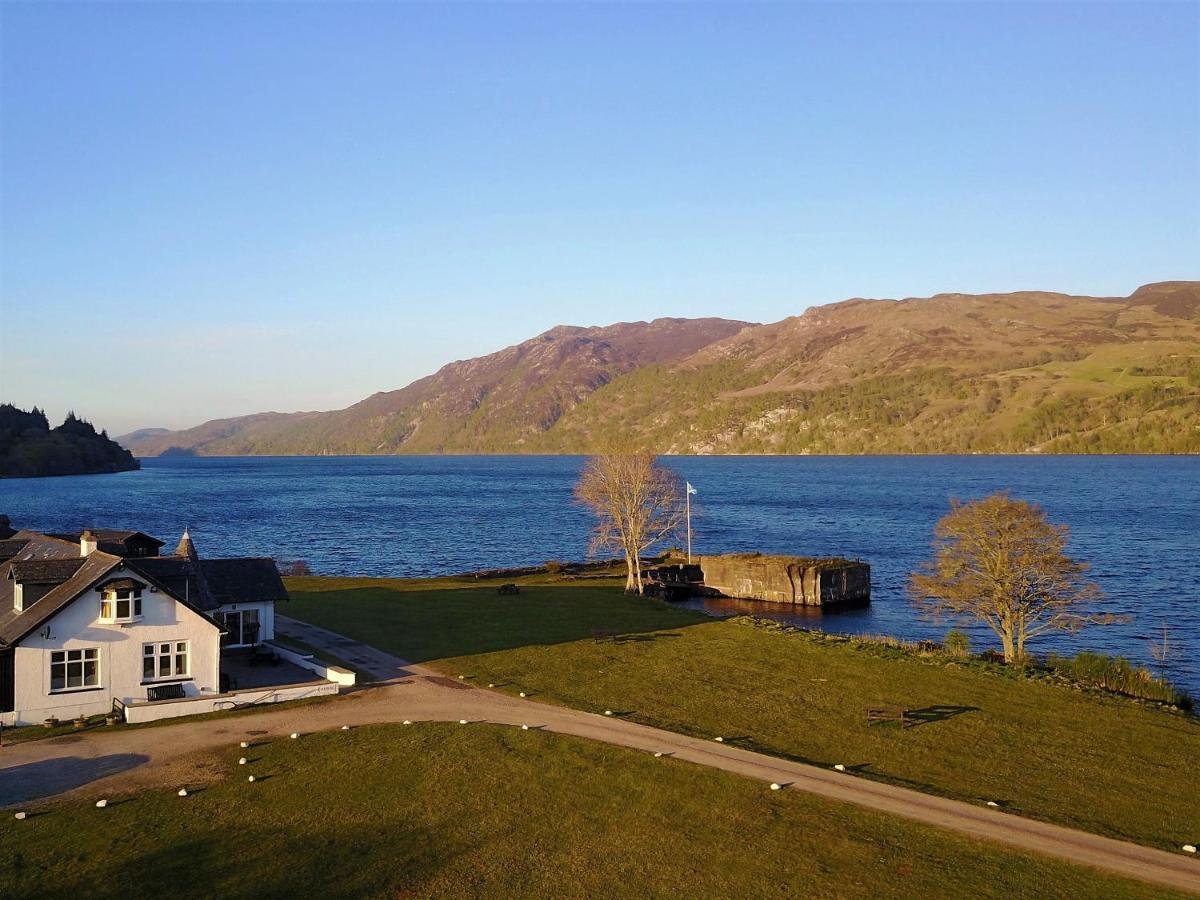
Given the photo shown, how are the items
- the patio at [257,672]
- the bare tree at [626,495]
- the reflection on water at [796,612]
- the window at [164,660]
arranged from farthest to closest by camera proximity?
the bare tree at [626,495], the reflection on water at [796,612], the patio at [257,672], the window at [164,660]

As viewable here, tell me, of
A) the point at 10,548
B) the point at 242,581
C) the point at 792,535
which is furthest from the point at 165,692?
the point at 792,535

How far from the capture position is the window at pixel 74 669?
3953 centimetres

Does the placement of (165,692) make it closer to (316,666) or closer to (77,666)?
(77,666)

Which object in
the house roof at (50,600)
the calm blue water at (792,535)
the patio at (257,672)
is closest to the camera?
the house roof at (50,600)

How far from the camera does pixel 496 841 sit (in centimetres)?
2780

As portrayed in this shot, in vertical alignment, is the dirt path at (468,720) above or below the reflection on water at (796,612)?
above

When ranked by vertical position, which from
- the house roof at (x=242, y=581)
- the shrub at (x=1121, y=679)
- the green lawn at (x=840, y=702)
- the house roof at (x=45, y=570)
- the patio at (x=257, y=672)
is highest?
the house roof at (x=45, y=570)

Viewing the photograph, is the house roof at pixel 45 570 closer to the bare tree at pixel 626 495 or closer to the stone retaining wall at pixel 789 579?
the bare tree at pixel 626 495

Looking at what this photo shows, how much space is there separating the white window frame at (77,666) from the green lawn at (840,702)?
15.8m

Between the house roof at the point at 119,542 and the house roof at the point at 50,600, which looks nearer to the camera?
the house roof at the point at 50,600

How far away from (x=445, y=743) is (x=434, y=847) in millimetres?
8815

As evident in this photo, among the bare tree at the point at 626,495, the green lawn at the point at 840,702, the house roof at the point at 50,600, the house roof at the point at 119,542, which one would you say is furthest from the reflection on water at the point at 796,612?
the house roof at the point at 50,600

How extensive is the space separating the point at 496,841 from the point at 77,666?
23411 millimetres

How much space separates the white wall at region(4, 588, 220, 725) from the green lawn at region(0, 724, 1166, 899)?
395 inches
